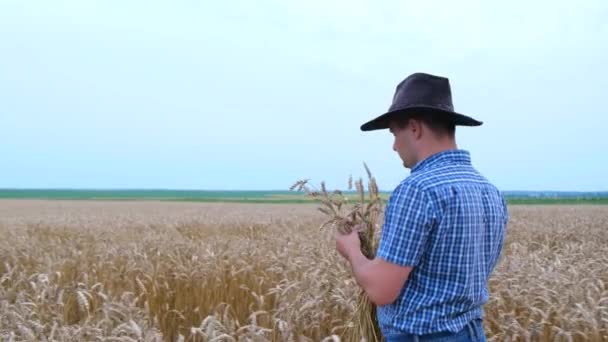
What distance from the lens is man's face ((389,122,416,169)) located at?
7.23ft

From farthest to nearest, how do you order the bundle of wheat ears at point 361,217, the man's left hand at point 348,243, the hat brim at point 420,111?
the bundle of wheat ears at point 361,217 → the man's left hand at point 348,243 → the hat brim at point 420,111

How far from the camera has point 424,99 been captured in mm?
2170

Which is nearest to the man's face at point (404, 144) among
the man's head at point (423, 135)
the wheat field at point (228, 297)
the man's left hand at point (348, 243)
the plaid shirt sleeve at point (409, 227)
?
the man's head at point (423, 135)

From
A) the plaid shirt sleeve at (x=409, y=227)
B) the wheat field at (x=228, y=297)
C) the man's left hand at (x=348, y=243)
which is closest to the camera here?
the plaid shirt sleeve at (x=409, y=227)

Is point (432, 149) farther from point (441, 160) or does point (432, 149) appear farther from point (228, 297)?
point (228, 297)

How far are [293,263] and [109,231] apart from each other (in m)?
7.67

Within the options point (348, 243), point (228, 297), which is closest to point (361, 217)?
point (348, 243)

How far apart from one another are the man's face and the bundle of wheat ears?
386 millimetres

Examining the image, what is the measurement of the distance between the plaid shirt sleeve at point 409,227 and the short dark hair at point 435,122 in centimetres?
27

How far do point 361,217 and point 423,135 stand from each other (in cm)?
62

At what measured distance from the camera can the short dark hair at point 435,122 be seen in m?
2.18

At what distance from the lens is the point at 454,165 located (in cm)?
216

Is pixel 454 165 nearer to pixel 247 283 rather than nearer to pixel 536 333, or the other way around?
pixel 536 333

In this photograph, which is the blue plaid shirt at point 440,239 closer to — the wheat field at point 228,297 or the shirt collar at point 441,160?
the shirt collar at point 441,160
